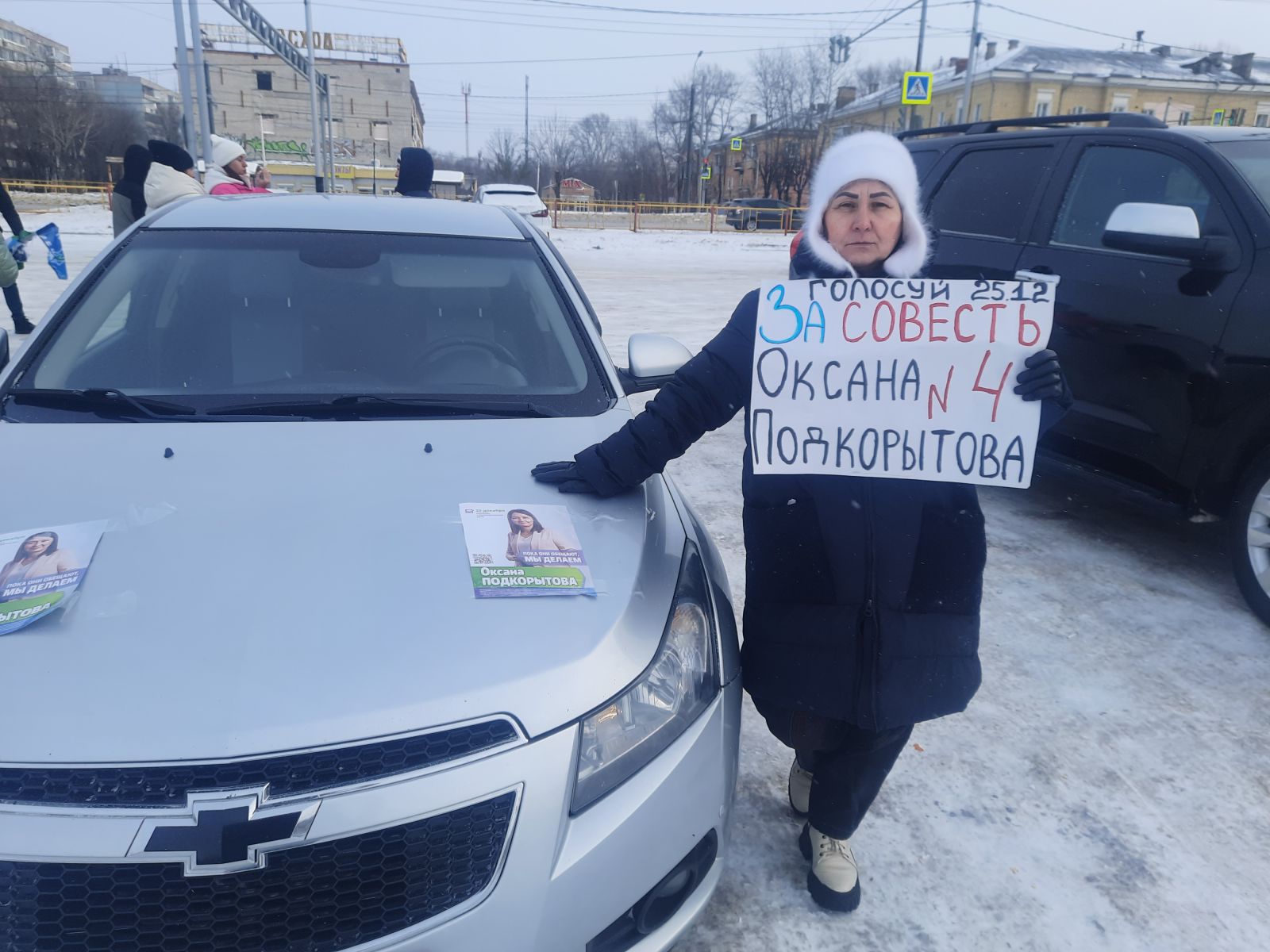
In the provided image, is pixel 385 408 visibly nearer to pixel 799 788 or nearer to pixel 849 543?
pixel 849 543

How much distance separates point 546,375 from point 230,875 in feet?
5.23

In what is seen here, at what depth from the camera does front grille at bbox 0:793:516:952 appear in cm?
126

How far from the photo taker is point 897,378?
6.23ft

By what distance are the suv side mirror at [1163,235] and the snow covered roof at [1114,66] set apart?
5241cm

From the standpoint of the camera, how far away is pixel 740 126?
6744cm

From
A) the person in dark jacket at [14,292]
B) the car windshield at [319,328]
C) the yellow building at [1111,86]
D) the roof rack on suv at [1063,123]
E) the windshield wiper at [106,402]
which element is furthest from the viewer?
the yellow building at [1111,86]

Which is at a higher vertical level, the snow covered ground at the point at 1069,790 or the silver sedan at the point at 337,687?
the silver sedan at the point at 337,687

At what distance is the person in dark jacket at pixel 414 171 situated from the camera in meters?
8.02

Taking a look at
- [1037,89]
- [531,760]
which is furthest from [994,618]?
[1037,89]

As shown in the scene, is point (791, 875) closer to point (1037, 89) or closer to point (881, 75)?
point (1037, 89)

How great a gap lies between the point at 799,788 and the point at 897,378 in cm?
108

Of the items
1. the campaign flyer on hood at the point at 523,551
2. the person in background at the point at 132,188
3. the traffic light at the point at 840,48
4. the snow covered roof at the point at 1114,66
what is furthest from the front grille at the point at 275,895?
the snow covered roof at the point at 1114,66

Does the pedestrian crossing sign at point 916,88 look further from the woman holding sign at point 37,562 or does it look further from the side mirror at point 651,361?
the woman holding sign at point 37,562

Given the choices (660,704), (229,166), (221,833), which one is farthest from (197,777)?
(229,166)
